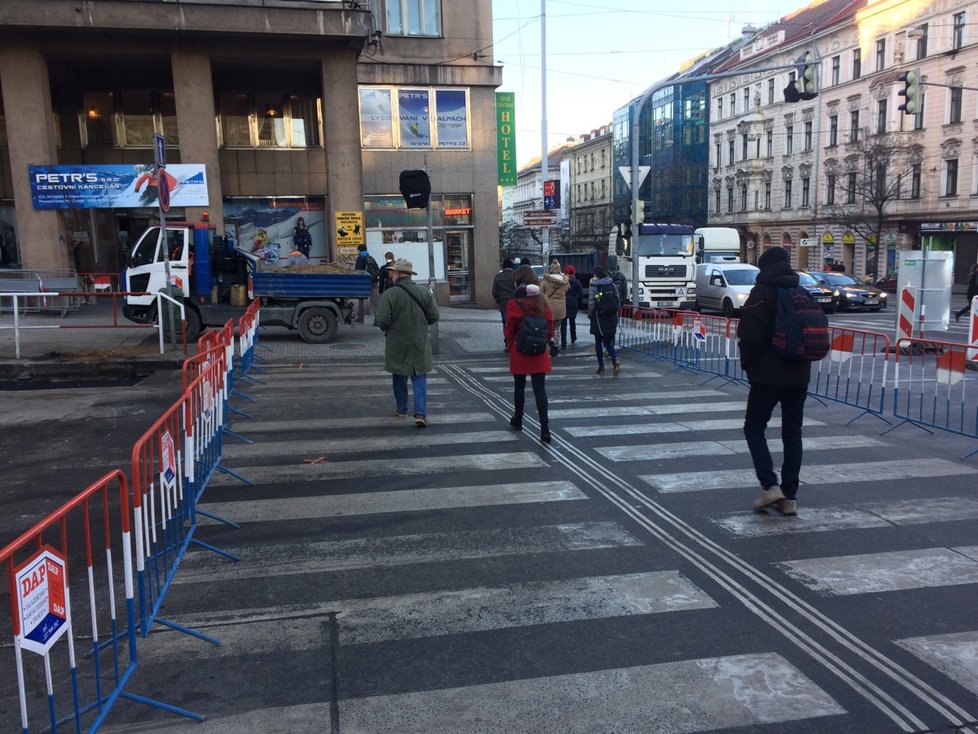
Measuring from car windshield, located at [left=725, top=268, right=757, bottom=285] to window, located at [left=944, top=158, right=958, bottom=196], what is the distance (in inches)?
995

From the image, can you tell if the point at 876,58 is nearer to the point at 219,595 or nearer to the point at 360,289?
the point at 360,289

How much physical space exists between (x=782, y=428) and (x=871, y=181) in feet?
144

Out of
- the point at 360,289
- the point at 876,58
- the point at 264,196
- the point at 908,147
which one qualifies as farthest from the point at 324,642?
the point at 876,58

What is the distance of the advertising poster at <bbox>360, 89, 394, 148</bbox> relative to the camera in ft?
86.4

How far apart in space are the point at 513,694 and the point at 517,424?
530 cm

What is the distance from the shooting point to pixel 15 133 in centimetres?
2125

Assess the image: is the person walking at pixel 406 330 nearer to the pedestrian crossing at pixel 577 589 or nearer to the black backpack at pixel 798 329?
the pedestrian crossing at pixel 577 589

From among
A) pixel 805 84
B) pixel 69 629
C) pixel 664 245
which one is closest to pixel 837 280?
pixel 664 245

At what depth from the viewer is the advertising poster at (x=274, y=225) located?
86.2 ft

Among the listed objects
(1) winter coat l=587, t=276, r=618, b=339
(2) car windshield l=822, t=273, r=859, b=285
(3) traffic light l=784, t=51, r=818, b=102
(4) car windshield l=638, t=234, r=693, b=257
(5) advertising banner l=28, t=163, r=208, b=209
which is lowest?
(2) car windshield l=822, t=273, r=859, b=285

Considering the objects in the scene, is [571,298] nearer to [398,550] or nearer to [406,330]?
[406,330]

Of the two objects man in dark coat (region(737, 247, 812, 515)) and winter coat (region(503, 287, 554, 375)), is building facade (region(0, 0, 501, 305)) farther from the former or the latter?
man in dark coat (region(737, 247, 812, 515))

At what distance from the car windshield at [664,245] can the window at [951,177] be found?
84.3ft

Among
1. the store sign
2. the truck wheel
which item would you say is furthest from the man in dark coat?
the store sign
